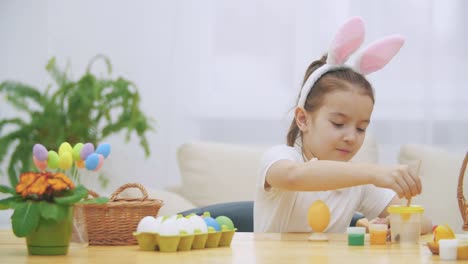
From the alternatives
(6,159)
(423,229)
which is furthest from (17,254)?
(6,159)

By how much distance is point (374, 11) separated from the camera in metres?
4.09

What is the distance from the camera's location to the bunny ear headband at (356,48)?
6.55 feet

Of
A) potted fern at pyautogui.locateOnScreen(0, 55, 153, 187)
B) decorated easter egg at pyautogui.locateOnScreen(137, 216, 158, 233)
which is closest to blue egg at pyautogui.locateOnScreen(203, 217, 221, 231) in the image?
decorated easter egg at pyautogui.locateOnScreen(137, 216, 158, 233)

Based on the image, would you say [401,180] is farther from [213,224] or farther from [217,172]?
[217,172]

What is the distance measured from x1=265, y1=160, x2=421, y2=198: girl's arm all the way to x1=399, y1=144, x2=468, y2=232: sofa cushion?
5.02 feet

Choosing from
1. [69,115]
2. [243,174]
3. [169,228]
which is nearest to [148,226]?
[169,228]

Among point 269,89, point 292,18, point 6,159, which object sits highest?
point 292,18

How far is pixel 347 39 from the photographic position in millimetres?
2031

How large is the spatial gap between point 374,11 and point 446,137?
70 centimetres

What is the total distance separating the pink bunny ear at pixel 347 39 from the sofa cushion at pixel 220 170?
127 cm

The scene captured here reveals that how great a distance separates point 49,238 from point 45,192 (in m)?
0.08

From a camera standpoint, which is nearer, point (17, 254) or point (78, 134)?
point (17, 254)

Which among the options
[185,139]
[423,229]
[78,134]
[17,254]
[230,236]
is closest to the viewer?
[17,254]

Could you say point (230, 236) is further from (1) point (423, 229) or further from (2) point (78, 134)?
(2) point (78, 134)
